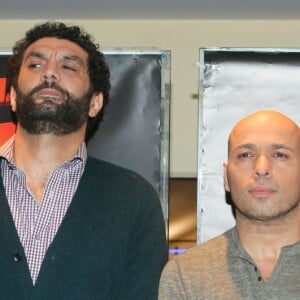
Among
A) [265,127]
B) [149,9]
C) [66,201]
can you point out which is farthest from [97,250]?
[149,9]

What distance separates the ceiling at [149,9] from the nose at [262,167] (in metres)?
1.04

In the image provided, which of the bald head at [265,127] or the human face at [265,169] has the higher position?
the bald head at [265,127]

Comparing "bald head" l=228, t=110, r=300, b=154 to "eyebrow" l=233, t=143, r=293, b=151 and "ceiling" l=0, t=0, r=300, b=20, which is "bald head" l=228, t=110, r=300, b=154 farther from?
"ceiling" l=0, t=0, r=300, b=20

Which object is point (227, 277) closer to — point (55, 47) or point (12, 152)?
point (12, 152)

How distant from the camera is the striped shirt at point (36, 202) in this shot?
1.87m

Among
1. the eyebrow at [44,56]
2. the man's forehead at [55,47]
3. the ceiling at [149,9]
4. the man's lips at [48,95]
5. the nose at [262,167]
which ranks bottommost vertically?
the nose at [262,167]

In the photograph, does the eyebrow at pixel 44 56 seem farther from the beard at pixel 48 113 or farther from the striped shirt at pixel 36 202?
the striped shirt at pixel 36 202

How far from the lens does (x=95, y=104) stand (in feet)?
7.29

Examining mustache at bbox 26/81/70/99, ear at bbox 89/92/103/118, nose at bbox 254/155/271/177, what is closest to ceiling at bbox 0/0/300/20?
ear at bbox 89/92/103/118

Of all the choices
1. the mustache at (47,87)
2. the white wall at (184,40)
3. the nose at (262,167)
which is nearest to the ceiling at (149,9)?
the white wall at (184,40)

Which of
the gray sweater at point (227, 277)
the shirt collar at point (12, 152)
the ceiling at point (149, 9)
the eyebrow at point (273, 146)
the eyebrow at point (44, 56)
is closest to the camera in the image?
the gray sweater at point (227, 277)

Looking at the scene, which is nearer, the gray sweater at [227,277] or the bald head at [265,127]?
the gray sweater at [227,277]

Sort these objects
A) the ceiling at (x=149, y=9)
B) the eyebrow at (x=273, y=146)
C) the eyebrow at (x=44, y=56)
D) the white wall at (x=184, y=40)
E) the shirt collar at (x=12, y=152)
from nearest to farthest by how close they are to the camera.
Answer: the eyebrow at (x=273, y=146) < the shirt collar at (x=12, y=152) < the eyebrow at (x=44, y=56) < the ceiling at (x=149, y=9) < the white wall at (x=184, y=40)

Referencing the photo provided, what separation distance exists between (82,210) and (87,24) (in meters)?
1.30
